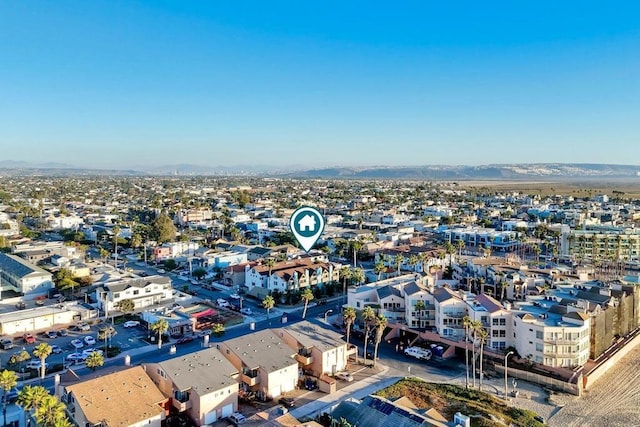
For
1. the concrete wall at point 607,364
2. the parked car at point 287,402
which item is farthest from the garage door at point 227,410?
the concrete wall at point 607,364

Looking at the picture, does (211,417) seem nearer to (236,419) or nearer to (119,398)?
(236,419)

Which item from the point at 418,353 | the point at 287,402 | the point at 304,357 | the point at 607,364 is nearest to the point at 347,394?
the point at 287,402

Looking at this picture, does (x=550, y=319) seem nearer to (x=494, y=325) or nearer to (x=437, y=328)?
(x=494, y=325)

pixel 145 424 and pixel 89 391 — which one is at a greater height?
pixel 89 391

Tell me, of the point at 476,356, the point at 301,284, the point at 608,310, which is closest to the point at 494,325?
the point at 476,356

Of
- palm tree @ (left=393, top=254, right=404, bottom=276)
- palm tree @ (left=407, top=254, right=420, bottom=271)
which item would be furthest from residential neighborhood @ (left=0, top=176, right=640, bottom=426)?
palm tree @ (left=393, top=254, right=404, bottom=276)
